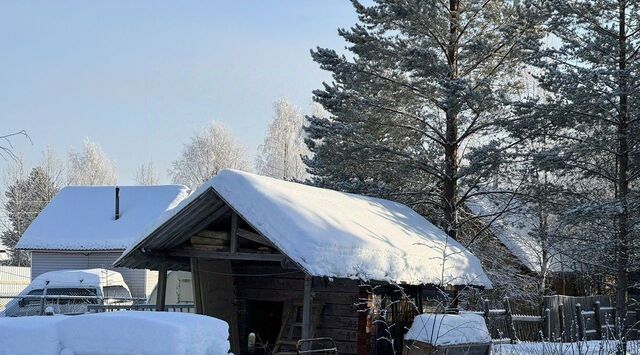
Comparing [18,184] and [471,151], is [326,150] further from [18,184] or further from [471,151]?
[18,184]

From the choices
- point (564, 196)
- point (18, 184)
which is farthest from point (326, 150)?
point (18, 184)

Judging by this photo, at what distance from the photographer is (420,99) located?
2427cm

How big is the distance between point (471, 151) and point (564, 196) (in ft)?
9.04

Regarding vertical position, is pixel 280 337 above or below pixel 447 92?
below

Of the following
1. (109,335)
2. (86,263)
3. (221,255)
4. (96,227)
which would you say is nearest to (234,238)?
(221,255)

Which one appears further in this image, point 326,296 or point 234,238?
point 326,296

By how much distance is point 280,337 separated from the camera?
49.5ft

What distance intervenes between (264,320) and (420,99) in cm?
1002

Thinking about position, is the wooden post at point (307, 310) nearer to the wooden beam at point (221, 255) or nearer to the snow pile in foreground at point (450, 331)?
the wooden beam at point (221, 255)

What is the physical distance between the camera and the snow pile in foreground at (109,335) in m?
7.08

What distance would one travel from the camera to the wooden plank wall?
1445 cm

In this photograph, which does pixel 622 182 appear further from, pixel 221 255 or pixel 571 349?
pixel 221 255

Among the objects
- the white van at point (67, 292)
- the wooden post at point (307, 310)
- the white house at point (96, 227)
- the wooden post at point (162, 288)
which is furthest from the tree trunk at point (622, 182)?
the white house at point (96, 227)

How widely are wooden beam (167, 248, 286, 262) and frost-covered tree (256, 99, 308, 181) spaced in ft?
136
